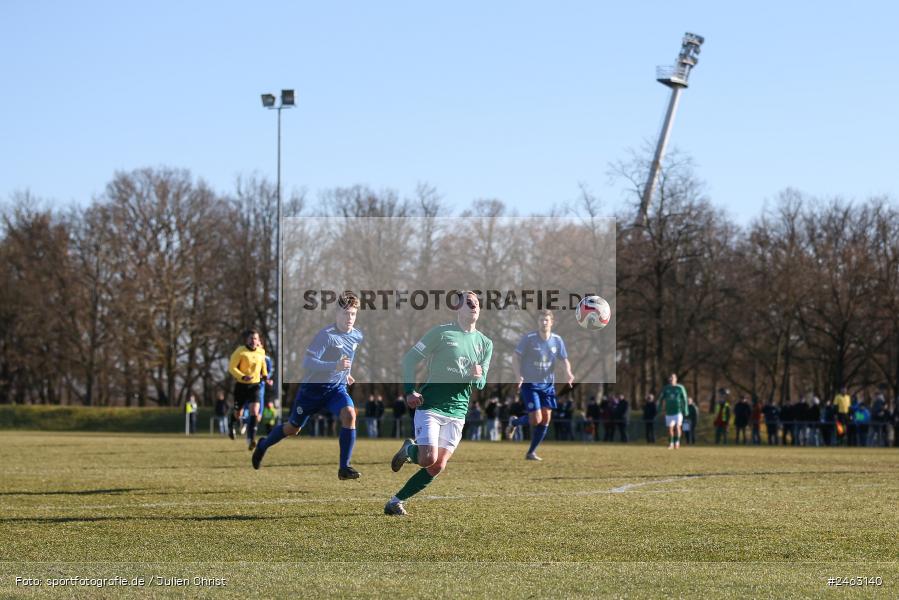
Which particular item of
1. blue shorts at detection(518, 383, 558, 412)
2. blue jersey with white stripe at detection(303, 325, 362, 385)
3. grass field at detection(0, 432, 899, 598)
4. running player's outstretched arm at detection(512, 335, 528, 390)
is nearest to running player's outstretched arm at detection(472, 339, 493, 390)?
grass field at detection(0, 432, 899, 598)

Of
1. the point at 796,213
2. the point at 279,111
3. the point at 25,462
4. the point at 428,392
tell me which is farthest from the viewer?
the point at 796,213

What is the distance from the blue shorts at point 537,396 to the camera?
1897cm

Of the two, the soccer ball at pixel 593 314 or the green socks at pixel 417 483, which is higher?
the soccer ball at pixel 593 314

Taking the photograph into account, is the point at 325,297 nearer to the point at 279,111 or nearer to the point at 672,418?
the point at 279,111

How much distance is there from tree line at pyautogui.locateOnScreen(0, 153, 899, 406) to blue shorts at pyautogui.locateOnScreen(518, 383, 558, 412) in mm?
28475

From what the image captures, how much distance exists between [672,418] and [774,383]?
1018 inches

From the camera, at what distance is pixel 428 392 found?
10.4 meters

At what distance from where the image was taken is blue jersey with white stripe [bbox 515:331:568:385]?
1895cm

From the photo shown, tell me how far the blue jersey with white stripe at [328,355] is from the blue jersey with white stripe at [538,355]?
566 centimetres

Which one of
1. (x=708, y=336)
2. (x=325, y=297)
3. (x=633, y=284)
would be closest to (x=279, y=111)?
(x=325, y=297)

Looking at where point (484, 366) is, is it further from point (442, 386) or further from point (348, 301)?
point (348, 301)

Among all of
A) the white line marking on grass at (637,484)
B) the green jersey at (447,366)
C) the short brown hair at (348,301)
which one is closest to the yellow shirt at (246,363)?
the short brown hair at (348,301)

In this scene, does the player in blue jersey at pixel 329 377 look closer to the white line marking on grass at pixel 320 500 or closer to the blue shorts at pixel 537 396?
the white line marking on grass at pixel 320 500

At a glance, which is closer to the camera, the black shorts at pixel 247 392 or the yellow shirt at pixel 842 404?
the black shorts at pixel 247 392
